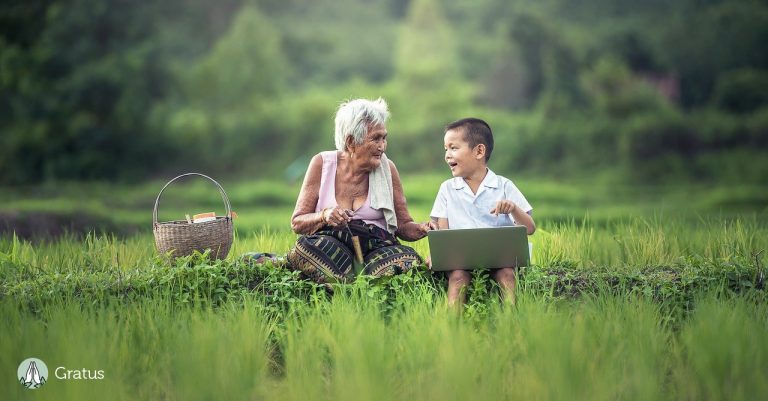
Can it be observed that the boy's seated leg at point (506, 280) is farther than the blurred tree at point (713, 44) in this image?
No

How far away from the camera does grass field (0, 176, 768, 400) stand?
3723 millimetres

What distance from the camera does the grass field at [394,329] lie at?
372 centimetres

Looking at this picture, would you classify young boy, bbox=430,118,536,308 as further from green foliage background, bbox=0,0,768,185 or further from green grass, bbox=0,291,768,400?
green foliage background, bbox=0,0,768,185

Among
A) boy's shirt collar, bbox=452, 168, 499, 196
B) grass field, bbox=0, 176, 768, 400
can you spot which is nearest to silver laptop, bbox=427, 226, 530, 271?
grass field, bbox=0, 176, 768, 400

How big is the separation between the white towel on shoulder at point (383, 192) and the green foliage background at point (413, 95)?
687 inches

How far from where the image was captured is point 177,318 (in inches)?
179

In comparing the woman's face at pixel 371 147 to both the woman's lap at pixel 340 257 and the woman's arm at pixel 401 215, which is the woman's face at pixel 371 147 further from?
the woman's lap at pixel 340 257

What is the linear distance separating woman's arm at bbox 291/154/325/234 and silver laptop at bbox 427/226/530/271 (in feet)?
2.51

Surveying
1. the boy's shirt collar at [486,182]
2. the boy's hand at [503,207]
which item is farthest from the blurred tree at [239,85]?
the boy's hand at [503,207]

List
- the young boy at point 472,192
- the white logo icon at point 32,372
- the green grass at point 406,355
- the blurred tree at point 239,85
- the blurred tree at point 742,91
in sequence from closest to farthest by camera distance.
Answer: the green grass at point 406,355, the white logo icon at point 32,372, the young boy at point 472,192, the blurred tree at point 742,91, the blurred tree at point 239,85

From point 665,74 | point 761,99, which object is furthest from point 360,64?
point 761,99

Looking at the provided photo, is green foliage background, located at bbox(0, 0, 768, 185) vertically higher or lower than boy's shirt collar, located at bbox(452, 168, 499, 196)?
higher

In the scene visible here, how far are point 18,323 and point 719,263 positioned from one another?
13.8 ft

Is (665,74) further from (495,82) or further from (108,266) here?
(108,266)
